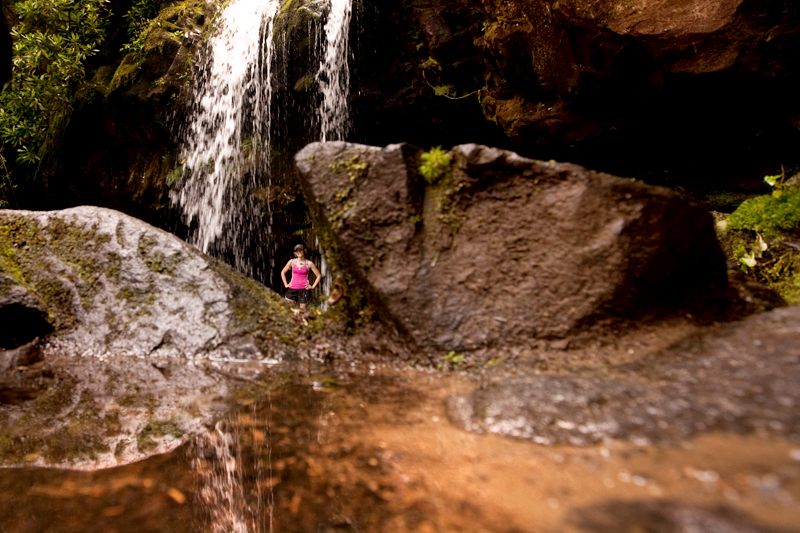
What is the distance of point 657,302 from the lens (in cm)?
308

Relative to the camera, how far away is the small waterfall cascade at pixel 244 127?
9195mm

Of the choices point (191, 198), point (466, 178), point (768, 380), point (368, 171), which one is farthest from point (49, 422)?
point (191, 198)

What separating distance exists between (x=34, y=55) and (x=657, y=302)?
45.0 feet

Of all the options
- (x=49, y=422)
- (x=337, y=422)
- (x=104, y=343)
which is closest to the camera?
(x=337, y=422)

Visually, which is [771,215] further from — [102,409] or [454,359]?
[102,409]

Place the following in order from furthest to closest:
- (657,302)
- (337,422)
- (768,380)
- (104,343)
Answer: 1. (104,343)
2. (657,302)
3. (337,422)
4. (768,380)

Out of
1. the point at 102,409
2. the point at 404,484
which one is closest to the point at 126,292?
the point at 102,409

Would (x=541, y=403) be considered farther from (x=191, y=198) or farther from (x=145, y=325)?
(x=191, y=198)

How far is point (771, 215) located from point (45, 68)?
15639mm

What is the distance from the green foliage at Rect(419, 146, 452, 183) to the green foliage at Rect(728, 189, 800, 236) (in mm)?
4158

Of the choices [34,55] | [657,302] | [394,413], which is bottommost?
[394,413]

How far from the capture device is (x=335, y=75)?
9055 millimetres

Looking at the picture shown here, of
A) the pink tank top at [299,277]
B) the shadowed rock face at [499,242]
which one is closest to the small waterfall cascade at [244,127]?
the pink tank top at [299,277]

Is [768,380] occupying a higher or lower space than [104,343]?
higher
